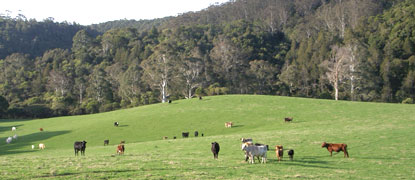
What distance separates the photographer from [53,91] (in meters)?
101

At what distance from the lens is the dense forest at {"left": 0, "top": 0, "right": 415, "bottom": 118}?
78375 mm

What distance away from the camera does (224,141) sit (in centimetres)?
2678

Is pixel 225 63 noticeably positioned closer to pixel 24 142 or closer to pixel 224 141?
pixel 24 142

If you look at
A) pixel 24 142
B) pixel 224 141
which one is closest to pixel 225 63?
pixel 24 142

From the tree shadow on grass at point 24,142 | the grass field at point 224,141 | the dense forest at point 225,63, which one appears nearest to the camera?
the grass field at point 224,141

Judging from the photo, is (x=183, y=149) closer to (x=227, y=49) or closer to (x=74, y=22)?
(x=227, y=49)

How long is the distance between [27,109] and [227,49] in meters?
58.0

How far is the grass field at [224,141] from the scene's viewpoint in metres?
14.5

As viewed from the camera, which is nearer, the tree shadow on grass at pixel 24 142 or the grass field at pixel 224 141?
the grass field at pixel 224 141

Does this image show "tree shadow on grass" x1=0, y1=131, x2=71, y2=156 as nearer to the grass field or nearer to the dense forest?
the grass field

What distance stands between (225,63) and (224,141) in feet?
244

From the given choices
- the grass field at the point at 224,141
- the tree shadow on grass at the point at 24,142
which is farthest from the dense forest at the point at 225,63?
the tree shadow on grass at the point at 24,142

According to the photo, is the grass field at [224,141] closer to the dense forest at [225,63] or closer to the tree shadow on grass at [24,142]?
the tree shadow on grass at [24,142]

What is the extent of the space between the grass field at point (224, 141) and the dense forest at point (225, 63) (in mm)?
21668
